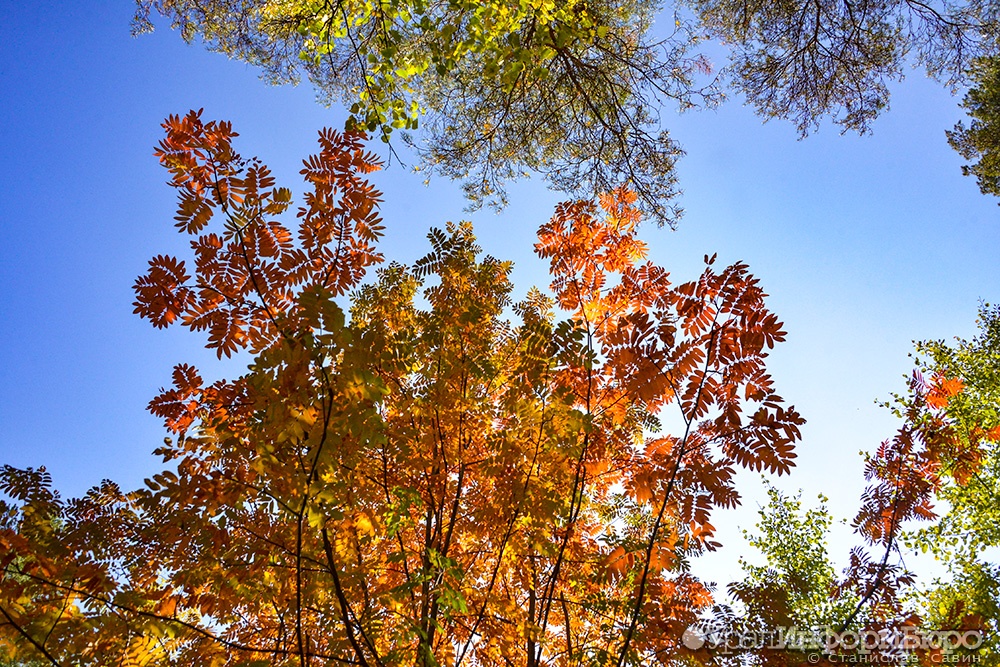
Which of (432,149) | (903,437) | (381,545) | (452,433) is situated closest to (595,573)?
(452,433)

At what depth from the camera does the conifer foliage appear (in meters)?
2.40

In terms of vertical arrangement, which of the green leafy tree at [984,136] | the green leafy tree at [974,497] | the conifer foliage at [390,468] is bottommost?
the conifer foliage at [390,468]

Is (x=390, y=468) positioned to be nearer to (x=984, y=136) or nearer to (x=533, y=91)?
(x=533, y=91)

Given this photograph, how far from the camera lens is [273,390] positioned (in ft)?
7.10

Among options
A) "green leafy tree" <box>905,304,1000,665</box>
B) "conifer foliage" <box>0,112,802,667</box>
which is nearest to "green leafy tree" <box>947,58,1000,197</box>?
"green leafy tree" <box>905,304,1000,665</box>

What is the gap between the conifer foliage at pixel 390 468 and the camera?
2.40m

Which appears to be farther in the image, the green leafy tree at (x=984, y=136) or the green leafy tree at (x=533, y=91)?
the green leafy tree at (x=984, y=136)

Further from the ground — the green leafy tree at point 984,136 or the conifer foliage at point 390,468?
the green leafy tree at point 984,136

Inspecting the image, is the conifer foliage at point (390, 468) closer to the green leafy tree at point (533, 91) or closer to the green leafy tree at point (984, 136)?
the green leafy tree at point (533, 91)

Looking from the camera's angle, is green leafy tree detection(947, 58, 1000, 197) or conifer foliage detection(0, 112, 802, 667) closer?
conifer foliage detection(0, 112, 802, 667)

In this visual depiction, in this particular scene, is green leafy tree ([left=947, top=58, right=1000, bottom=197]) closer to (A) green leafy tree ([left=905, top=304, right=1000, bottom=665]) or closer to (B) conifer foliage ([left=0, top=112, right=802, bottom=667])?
(A) green leafy tree ([left=905, top=304, right=1000, bottom=665])

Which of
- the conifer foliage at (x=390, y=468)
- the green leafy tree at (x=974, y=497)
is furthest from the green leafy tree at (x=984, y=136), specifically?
the conifer foliage at (x=390, y=468)

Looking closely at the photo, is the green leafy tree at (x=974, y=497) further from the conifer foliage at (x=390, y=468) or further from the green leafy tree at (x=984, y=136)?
the conifer foliage at (x=390, y=468)

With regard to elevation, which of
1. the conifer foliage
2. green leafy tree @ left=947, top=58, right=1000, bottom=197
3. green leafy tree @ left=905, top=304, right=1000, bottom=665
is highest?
green leafy tree @ left=947, top=58, right=1000, bottom=197
